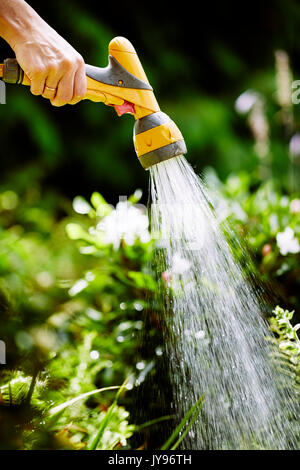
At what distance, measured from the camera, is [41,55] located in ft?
3.63

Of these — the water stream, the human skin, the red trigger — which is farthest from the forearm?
the water stream

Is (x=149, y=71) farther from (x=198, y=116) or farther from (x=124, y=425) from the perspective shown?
(x=124, y=425)

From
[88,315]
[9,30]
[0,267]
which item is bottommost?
[88,315]

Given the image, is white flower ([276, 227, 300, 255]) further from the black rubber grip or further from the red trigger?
the black rubber grip

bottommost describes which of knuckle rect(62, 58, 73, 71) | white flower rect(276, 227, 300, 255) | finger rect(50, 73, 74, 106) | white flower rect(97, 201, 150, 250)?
white flower rect(276, 227, 300, 255)

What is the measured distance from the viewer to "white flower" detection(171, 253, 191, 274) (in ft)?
5.05

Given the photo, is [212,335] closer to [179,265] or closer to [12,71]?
[179,265]

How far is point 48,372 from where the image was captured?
136cm

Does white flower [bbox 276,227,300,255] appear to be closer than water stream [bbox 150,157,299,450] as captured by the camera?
No

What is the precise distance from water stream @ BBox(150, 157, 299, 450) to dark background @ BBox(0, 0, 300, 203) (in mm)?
2385

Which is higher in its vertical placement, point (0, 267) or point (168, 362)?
point (0, 267)

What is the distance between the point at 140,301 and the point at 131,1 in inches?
143

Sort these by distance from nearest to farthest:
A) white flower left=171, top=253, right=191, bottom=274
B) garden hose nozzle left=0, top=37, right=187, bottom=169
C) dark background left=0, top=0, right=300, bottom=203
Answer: garden hose nozzle left=0, top=37, right=187, bottom=169 → white flower left=171, top=253, right=191, bottom=274 → dark background left=0, top=0, right=300, bottom=203
